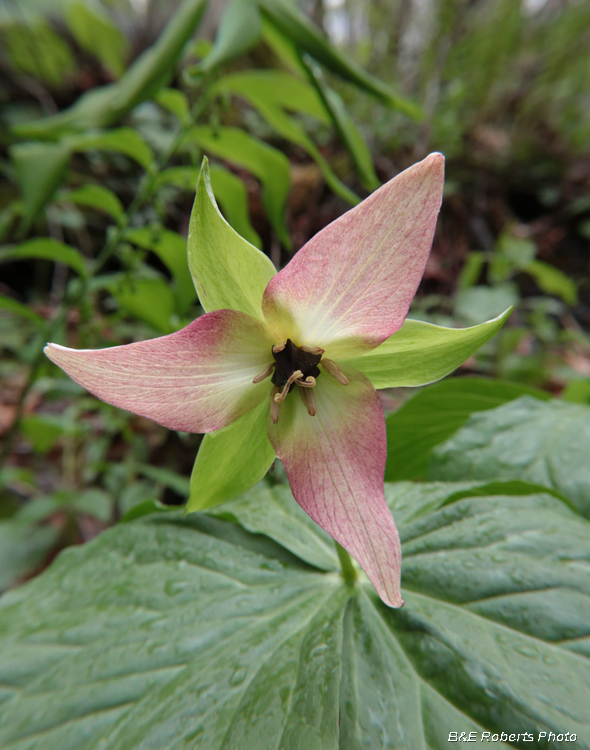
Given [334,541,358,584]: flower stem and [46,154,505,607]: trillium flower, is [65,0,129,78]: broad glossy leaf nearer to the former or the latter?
[46,154,505,607]: trillium flower

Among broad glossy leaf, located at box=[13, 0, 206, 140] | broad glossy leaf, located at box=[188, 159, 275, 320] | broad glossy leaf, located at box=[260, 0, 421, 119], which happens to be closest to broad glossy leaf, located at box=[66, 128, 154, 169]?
broad glossy leaf, located at box=[13, 0, 206, 140]

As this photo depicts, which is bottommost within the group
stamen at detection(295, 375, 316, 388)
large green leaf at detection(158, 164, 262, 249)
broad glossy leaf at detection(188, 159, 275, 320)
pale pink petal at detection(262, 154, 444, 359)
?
stamen at detection(295, 375, 316, 388)

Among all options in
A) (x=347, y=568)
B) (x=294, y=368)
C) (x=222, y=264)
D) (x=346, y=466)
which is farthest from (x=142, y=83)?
(x=347, y=568)

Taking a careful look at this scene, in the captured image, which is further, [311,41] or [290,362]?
[311,41]

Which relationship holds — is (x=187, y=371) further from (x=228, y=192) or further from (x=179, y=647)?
(x=228, y=192)

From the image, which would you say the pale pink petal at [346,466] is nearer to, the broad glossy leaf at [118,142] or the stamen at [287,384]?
the stamen at [287,384]

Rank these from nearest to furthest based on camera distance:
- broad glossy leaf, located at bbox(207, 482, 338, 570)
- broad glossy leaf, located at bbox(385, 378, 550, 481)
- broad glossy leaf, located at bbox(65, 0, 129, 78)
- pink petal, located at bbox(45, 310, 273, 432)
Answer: pink petal, located at bbox(45, 310, 273, 432) < broad glossy leaf, located at bbox(207, 482, 338, 570) < broad glossy leaf, located at bbox(385, 378, 550, 481) < broad glossy leaf, located at bbox(65, 0, 129, 78)
